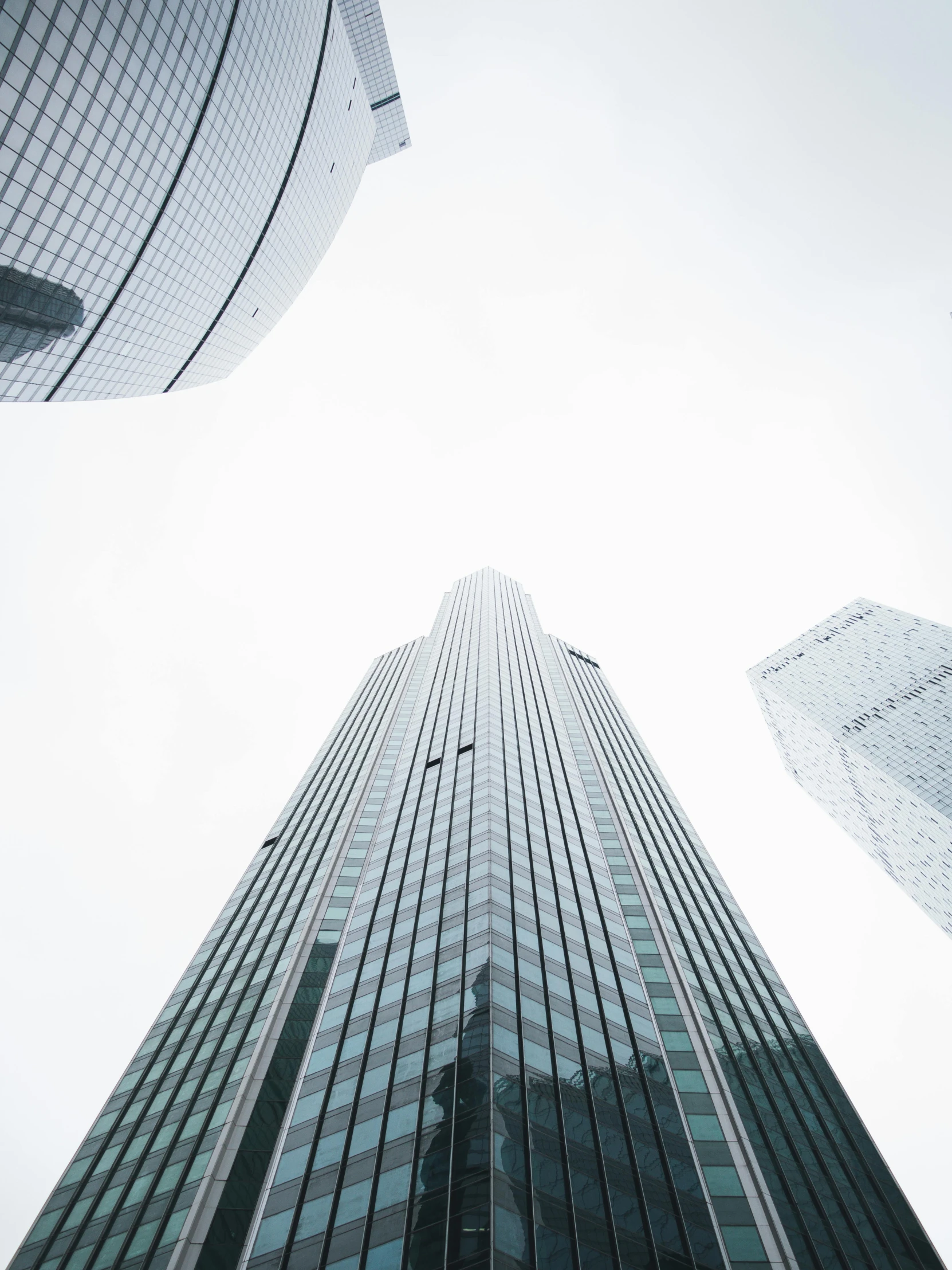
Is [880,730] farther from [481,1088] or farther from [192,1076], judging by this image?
[192,1076]

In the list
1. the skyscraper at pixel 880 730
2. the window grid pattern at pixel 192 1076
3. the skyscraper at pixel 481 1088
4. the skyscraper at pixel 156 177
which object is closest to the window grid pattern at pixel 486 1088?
the skyscraper at pixel 481 1088

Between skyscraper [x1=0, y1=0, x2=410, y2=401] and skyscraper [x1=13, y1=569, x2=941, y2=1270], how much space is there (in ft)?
146

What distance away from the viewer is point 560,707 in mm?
91688

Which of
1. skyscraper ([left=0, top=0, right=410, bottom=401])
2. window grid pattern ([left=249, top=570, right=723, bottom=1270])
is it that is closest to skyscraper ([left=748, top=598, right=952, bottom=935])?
window grid pattern ([left=249, top=570, right=723, bottom=1270])

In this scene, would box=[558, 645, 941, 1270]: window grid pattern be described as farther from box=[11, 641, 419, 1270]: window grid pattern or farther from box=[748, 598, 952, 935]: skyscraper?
box=[748, 598, 952, 935]: skyscraper

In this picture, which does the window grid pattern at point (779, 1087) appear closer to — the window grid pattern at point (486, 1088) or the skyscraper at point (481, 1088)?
the skyscraper at point (481, 1088)

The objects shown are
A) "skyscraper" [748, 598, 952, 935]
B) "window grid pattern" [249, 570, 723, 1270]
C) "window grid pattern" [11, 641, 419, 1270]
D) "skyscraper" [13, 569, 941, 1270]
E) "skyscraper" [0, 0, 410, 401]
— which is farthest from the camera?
"skyscraper" [748, 598, 952, 935]

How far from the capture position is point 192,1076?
36.9 m

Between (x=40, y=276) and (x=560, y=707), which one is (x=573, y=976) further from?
(x=560, y=707)

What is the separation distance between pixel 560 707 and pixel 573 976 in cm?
5866

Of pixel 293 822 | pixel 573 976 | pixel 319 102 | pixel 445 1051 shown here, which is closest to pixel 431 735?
pixel 293 822

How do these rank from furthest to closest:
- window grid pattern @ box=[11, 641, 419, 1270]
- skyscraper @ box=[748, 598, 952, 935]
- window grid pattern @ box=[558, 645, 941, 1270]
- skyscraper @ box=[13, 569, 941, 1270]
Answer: skyscraper @ box=[748, 598, 952, 935], window grid pattern @ box=[11, 641, 419, 1270], window grid pattern @ box=[558, 645, 941, 1270], skyscraper @ box=[13, 569, 941, 1270]

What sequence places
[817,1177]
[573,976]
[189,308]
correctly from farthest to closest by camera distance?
[189,308] → [573,976] → [817,1177]

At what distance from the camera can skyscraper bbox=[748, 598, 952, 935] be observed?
10844cm
